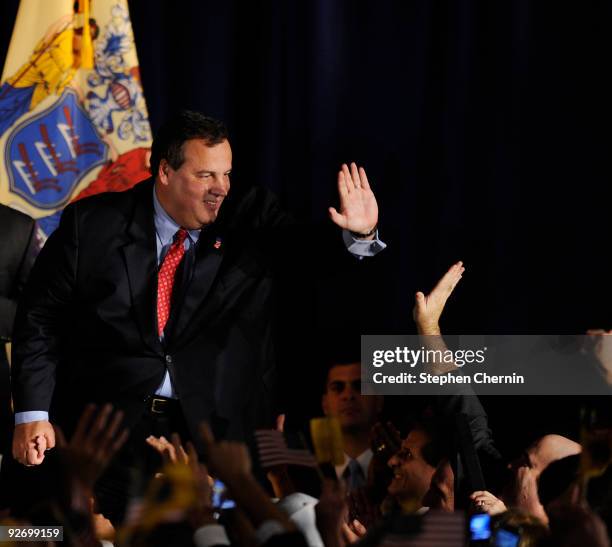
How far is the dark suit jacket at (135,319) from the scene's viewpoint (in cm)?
289

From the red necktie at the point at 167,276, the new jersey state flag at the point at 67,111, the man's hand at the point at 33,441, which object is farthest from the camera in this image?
the new jersey state flag at the point at 67,111

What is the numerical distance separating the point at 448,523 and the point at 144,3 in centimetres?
282

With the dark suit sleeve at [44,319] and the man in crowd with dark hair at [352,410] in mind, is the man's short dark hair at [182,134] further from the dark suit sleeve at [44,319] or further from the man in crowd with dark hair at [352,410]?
the man in crowd with dark hair at [352,410]

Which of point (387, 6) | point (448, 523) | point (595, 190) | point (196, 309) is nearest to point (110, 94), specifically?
point (387, 6)

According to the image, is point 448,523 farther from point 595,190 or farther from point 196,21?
point 196,21

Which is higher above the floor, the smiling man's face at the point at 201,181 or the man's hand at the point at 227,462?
the smiling man's face at the point at 201,181

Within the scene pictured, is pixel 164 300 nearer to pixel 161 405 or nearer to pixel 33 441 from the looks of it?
pixel 161 405

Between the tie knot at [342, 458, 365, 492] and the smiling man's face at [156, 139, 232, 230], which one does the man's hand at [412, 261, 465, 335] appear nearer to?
the tie knot at [342, 458, 365, 492]

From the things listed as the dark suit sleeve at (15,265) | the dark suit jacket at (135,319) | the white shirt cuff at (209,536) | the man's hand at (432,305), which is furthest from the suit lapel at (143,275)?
the white shirt cuff at (209,536)

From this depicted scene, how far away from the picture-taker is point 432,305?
311 cm

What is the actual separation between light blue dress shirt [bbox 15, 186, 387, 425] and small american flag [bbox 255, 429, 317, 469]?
2.89ft

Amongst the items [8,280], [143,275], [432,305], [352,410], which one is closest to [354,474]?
[352,410]

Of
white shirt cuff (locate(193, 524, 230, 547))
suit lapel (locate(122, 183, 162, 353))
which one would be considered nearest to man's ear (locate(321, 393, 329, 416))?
suit lapel (locate(122, 183, 162, 353))

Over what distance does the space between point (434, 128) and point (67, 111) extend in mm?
1242
